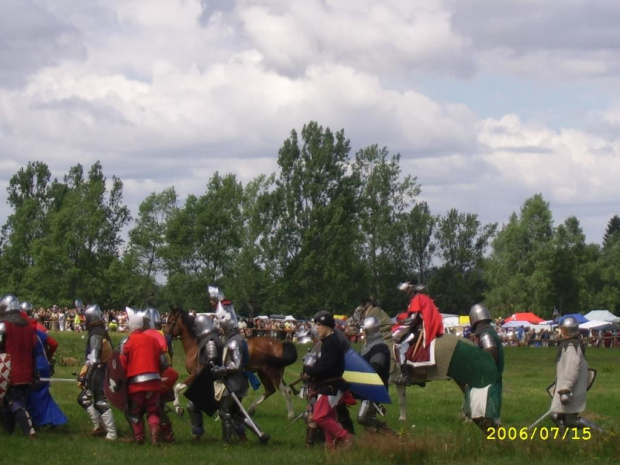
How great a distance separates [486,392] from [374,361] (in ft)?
5.87

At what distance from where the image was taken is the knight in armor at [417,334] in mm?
14016

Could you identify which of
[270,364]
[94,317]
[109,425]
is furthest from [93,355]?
[270,364]

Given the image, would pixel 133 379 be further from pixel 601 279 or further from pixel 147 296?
pixel 601 279

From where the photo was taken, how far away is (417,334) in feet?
46.7

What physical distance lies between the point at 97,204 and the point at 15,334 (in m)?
60.5

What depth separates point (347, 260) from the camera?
66.8 metres

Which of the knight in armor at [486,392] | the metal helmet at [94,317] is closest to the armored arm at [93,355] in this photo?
the metal helmet at [94,317]

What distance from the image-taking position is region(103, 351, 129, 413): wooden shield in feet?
43.8

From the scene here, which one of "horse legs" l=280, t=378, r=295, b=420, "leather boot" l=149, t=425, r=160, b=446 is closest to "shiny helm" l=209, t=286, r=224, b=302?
"horse legs" l=280, t=378, r=295, b=420

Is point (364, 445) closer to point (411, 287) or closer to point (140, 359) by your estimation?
point (140, 359)

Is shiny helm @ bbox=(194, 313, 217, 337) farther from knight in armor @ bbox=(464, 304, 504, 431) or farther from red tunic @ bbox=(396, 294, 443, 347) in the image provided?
knight in armor @ bbox=(464, 304, 504, 431)

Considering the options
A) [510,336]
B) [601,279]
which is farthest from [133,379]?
[601,279]

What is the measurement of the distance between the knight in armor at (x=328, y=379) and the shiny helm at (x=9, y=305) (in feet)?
14.5

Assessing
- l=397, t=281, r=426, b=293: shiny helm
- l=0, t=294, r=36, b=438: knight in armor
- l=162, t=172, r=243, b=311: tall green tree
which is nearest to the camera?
l=0, t=294, r=36, b=438: knight in armor
